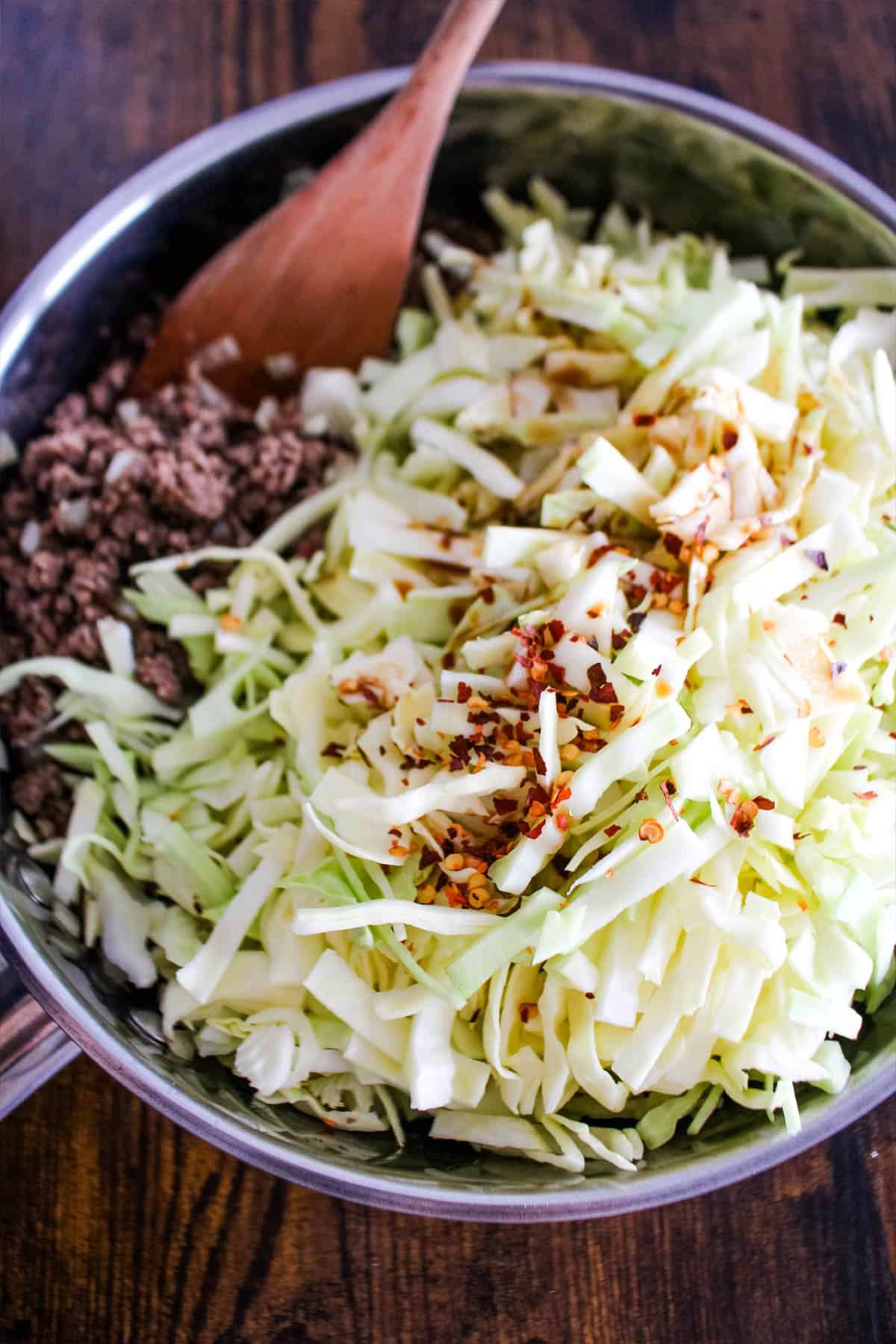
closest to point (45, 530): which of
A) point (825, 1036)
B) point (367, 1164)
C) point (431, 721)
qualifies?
point (431, 721)

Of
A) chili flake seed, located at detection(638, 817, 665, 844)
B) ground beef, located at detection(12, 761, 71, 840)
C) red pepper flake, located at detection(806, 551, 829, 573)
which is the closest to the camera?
chili flake seed, located at detection(638, 817, 665, 844)

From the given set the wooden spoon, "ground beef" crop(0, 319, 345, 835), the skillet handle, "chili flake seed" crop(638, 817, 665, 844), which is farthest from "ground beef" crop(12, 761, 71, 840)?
"chili flake seed" crop(638, 817, 665, 844)

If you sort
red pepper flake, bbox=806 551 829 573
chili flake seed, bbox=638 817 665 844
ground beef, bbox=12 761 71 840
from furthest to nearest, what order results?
1. ground beef, bbox=12 761 71 840
2. red pepper flake, bbox=806 551 829 573
3. chili flake seed, bbox=638 817 665 844

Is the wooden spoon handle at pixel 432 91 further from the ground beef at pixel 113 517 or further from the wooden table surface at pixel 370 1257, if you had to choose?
the wooden table surface at pixel 370 1257

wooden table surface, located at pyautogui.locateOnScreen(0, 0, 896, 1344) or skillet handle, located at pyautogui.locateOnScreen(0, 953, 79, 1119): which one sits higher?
skillet handle, located at pyautogui.locateOnScreen(0, 953, 79, 1119)

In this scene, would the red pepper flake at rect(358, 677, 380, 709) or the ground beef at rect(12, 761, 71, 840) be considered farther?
the ground beef at rect(12, 761, 71, 840)

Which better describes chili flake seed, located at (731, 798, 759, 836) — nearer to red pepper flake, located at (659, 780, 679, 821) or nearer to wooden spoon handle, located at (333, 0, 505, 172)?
red pepper flake, located at (659, 780, 679, 821)

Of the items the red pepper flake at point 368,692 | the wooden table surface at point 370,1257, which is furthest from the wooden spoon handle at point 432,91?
the wooden table surface at point 370,1257

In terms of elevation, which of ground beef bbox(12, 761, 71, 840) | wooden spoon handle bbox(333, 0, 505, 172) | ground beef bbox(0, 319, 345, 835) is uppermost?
wooden spoon handle bbox(333, 0, 505, 172)
